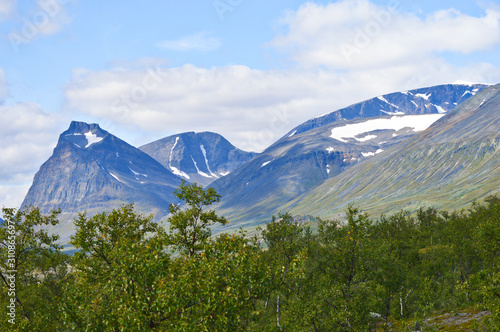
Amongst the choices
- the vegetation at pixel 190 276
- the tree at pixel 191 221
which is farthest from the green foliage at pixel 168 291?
the tree at pixel 191 221

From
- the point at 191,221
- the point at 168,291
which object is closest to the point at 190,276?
the point at 168,291

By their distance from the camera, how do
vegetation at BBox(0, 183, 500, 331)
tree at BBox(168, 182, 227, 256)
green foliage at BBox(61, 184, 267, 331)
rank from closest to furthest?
1. green foliage at BBox(61, 184, 267, 331)
2. vegetation at BBox(0, 183, 500, 331)
3. tree at BBox(168, 182, 227, 256)

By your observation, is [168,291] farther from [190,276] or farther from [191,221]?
[191,221]

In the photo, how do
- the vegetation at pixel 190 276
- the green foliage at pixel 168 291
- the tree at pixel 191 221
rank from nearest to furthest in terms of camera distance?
the green foliage at pixel 168 291, the vegetation at pixel 190 276, the tree at pixel 191 221

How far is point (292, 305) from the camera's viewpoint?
1650 inches

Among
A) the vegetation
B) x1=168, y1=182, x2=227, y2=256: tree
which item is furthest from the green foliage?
x1=168, y1=182, x2=227, y2=256: tree

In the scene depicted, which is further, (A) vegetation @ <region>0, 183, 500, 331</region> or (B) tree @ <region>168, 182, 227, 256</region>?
(B) tree @ <region>168, 182, 227, 256</region>

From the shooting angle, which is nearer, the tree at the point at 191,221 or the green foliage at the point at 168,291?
the green foliage at the point at 168,291

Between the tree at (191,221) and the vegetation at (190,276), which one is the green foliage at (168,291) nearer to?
the vegetation at (190,276)

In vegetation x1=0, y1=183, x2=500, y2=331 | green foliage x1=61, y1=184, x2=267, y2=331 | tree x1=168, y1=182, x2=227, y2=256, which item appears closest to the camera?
green foliage x1=61, y1=184, x2=267, y2=331

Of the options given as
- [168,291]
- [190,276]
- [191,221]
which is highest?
[191,221]

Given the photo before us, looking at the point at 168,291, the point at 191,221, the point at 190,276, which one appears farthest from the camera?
the point at 191,221

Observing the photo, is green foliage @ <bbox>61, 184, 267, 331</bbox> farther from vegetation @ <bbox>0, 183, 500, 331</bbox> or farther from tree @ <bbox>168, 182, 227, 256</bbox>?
tree @ <bbox>168, 182, 227, 256</bbox>

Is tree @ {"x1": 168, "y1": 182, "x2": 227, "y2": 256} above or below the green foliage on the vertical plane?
above
